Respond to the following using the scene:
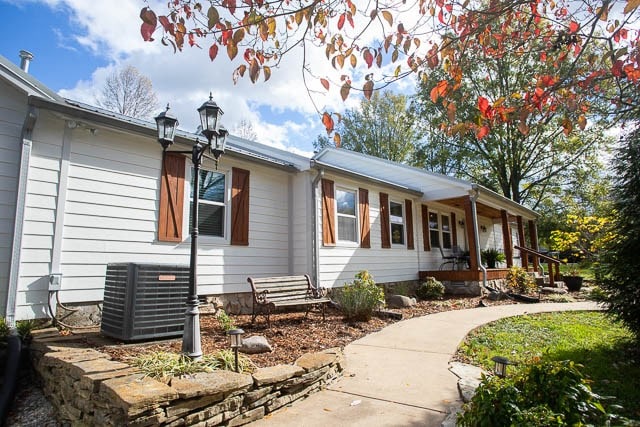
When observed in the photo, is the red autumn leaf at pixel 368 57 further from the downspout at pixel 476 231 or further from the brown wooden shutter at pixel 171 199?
the downspout at pixel 476 231

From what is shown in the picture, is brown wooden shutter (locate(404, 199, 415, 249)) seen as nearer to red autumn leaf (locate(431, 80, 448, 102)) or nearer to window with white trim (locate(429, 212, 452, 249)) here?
window with white trim (locate(429, 212, 452, 249))

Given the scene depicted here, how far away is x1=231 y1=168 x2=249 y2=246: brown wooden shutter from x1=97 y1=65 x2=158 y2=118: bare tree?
485 inches

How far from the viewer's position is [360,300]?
6.55 m

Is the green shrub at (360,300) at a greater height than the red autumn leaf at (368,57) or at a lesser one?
lesser

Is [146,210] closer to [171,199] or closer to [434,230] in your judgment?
[171,199]

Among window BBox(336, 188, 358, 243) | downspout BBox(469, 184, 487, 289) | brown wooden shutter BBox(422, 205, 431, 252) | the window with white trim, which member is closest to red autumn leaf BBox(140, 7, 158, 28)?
window BBox(336, 188, 358, 243)

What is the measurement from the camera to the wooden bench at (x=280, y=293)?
5.90 metres

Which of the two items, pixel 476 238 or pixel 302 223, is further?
pixel 476 238

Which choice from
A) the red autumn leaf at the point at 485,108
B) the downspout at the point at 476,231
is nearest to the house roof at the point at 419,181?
the downspout at the point at 476,231

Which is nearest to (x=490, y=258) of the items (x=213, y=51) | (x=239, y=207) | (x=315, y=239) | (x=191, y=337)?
(x=315, y=239)

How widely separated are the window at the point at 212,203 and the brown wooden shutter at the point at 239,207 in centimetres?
19

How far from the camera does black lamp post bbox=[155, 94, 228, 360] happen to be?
3.67m

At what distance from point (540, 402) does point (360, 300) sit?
4.66 m

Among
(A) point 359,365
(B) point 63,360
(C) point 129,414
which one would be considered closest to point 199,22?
(C) point 129,414
